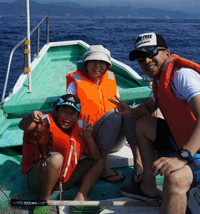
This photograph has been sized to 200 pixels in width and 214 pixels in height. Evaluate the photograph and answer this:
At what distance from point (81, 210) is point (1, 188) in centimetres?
75

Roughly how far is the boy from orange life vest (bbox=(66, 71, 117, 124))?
30 centimetres

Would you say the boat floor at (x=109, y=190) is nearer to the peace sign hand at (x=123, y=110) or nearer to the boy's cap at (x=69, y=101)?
the peace sign hand at (x=123, y=110)

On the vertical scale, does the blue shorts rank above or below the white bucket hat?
below

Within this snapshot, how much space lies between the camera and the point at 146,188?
6.60 feet

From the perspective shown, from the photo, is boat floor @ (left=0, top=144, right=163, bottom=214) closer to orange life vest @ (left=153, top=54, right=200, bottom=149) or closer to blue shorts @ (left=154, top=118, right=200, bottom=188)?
blue shorts @ (left=154, top=118, right=200, bottom=188)

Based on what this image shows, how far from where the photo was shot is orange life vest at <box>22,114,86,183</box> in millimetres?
2006

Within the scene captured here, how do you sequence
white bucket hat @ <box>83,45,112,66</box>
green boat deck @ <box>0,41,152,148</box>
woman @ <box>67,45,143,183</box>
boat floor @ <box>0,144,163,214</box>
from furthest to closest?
1. green boat deck @ <box>0,41,152,148</box>
2. white bucket hat @ <box>83,45,112,66</box>
3. woman @ <box>67,45,143,183</box>
4. boat floor @ <box>0,144,163,214</box>

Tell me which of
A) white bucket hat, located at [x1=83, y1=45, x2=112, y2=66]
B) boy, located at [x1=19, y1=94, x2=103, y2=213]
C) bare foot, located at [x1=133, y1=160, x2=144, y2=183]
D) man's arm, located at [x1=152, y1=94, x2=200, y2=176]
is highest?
white bucket hat, located at [x1=83, y1=45, x2=112, y2=66]

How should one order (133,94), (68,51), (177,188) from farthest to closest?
(68,51) < (133,94) < (177,188)

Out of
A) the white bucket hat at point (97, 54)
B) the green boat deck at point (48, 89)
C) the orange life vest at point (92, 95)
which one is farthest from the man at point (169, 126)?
the green boat deck at point (48, 89)

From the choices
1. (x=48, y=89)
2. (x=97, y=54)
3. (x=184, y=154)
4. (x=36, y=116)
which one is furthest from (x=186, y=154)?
(x=48, y=89)

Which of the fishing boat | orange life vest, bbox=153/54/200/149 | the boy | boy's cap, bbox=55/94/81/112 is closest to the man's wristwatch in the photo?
orange life vest, bbox=153/54/200/149

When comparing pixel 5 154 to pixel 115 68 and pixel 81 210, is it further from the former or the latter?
pixel 115 68

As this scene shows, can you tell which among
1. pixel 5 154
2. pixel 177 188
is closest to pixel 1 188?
pixel 5 154
